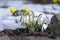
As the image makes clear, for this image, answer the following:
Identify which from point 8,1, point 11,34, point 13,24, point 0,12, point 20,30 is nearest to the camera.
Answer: point 11,34

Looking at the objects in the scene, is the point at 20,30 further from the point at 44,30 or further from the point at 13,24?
the point at 13,24

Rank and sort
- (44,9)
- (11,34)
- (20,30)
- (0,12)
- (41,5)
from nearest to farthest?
(11,34) → (20,30) → (0,12) → (44,9) → (41,5)

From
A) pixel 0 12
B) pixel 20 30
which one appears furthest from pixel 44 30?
pixel 0 12

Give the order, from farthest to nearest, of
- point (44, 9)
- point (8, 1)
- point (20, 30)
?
point (8, 1) → point (44, 9) → point (20, 30)

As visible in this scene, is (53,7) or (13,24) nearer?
(13,24)

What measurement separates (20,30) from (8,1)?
7.72 ft

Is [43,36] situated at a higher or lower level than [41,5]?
lower

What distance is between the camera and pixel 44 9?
392 cm

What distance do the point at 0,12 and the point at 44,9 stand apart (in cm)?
79

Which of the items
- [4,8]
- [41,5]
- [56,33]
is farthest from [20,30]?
[41,5]

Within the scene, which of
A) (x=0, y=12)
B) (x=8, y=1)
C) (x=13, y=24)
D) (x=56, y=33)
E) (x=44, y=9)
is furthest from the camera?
(x=8, y=1)

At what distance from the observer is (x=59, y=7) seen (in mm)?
4102

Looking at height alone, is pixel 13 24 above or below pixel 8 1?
below

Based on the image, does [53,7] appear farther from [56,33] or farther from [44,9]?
[56,33]
